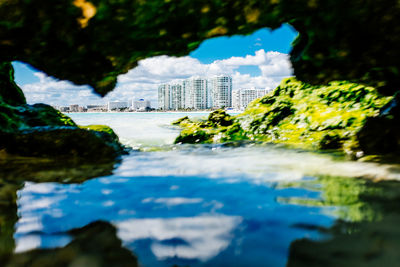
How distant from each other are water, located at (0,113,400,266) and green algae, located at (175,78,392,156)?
3090 millimetres

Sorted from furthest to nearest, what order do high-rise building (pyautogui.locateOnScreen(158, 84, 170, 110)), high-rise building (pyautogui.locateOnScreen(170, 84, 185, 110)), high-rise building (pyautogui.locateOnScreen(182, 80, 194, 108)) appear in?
1. high-rise building (pyautogui.locateOnScreen(158, 84, 170, 110))
2. high-rise building (pyautogui.locateOnScreen(170, 84, 185, 110))
3. high-rise building (pyautogui.locateOnScreen(182, 80, 194, 108))

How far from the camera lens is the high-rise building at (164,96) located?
138 meters

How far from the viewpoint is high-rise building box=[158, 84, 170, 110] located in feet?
454

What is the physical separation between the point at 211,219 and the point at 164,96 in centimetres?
14055

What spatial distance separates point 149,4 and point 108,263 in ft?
9.27

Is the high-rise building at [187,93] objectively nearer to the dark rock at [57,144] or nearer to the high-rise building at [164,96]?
the high-rise building at [164,96]

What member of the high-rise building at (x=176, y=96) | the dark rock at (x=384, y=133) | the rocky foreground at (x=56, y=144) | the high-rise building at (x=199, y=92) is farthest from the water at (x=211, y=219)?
the high-rise building at (x=176, y=96)

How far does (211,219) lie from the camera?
6.29ft

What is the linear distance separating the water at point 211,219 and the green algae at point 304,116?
3090 millimetres

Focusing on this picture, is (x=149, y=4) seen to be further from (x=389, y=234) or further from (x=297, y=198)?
(x=389, y=234)

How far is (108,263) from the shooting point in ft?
4.53

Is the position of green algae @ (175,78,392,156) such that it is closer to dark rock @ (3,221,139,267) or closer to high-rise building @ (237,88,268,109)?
dark rock @ (3,221,139,267)

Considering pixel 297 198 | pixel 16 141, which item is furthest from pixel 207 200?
pixel 16 141

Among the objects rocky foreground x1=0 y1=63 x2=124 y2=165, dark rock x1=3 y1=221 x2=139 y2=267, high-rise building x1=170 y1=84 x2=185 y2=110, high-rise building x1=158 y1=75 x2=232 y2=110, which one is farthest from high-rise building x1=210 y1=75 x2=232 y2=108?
dark rock x1=3 y1=221 x2=139 y2=267
